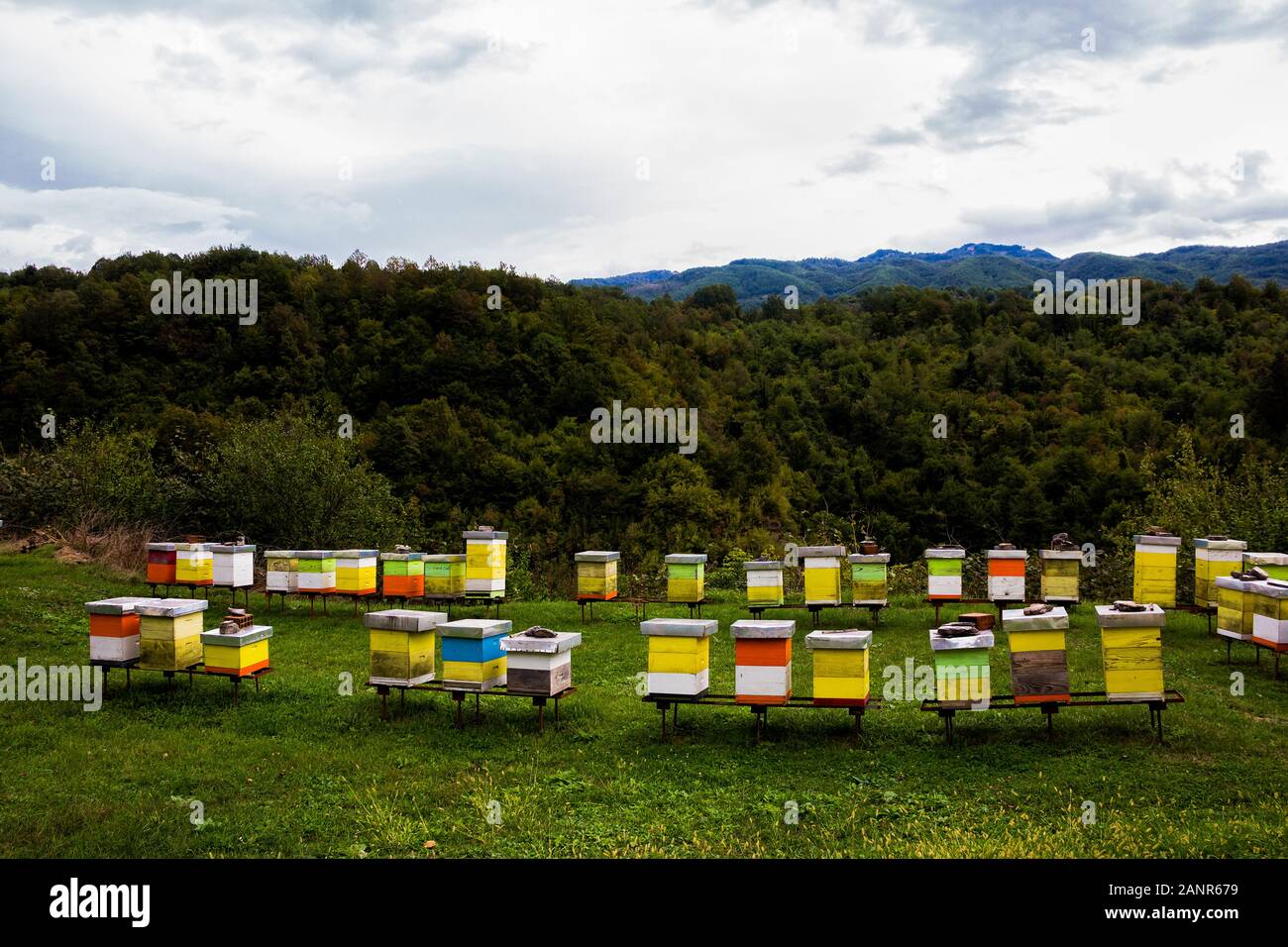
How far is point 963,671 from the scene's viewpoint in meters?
8.71

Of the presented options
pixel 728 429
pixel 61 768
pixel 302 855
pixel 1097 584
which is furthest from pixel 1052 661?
pixel 728 429

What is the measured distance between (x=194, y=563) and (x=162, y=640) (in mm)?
6425

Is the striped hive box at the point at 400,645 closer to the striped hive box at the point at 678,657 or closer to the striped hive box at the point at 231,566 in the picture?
the striped hive box at the point at 678,657

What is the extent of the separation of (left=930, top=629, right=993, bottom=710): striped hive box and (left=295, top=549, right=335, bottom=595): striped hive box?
11.9m

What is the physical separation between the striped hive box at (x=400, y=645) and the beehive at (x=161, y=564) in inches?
354

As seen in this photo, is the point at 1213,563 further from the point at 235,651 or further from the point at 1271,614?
the point at 235,651

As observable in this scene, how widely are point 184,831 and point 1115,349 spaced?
5280 cm

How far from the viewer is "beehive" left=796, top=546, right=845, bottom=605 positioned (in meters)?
14.3

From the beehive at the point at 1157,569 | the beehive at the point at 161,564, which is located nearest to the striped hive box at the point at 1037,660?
the beehive at the point at 1157,569

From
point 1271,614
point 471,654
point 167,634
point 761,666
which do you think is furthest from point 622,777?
point 1271,614

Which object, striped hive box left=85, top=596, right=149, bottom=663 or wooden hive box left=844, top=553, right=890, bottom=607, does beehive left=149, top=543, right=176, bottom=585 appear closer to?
striped hive box left=85, top=596, right=149, bottom=663

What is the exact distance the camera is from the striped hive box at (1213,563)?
13202 mm

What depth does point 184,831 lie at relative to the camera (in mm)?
7195
